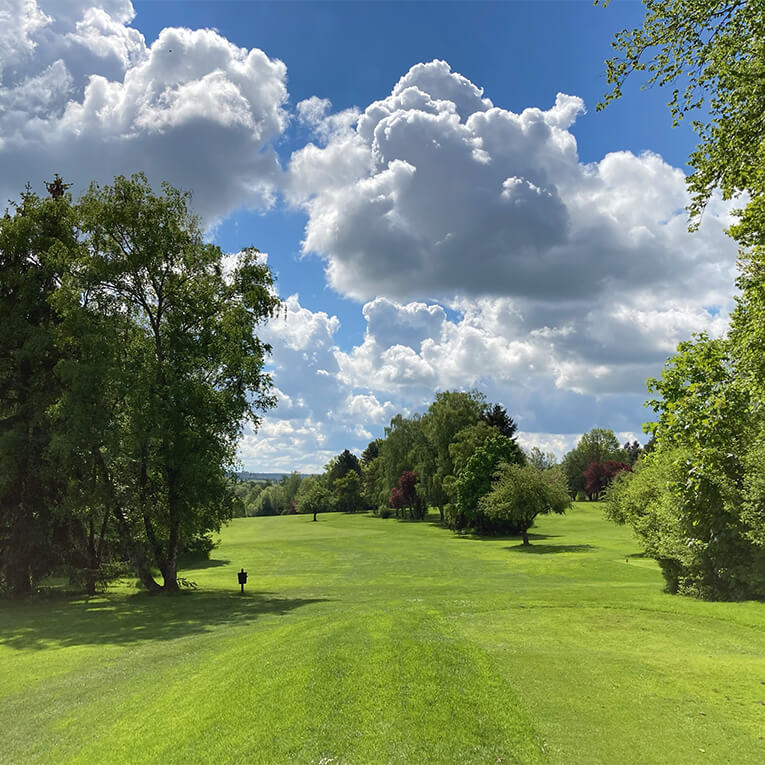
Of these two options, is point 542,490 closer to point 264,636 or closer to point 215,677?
point 264,636

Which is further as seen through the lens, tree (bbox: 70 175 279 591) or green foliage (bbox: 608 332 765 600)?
tree (bbox: 70 175 279 591)

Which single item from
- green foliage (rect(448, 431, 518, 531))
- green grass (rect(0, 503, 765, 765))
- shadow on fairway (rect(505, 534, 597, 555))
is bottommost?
shadow on fairway (rect(505, 534, 597, 555))

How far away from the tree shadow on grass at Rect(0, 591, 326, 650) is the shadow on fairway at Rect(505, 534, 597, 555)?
3141 centimetres

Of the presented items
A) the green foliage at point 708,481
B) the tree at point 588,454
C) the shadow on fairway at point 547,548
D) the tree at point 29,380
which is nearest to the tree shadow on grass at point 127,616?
the tree at point 29,380

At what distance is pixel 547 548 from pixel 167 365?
1690 inches

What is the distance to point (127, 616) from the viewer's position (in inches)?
920

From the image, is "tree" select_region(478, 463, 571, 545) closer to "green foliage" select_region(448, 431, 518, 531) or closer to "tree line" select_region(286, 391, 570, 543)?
"tree line" select_region(286, 391, 570, 543)

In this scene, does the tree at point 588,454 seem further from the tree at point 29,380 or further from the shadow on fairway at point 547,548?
the tree at point 29,380

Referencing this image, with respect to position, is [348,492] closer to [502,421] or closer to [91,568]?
[502,421]

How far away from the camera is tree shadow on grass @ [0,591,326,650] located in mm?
19344

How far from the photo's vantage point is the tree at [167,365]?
28531 mm

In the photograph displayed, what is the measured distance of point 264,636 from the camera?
1691 centimetres

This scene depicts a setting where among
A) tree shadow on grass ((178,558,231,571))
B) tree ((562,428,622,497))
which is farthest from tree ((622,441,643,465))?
tree shadow on grass ((178,558,231,571))

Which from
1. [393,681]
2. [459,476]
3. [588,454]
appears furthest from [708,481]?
[588,454]
